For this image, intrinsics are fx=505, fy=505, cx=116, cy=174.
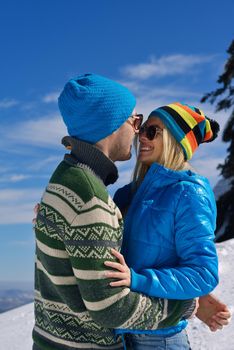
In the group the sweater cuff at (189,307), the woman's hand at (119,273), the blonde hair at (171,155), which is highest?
the blonde hair at (171,155)

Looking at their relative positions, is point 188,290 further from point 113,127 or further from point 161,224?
point 113,127

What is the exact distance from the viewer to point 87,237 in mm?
2109

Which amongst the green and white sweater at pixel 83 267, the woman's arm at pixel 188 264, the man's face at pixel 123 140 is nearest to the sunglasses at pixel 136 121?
the man's face at pixel 123 140

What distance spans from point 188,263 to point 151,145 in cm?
77

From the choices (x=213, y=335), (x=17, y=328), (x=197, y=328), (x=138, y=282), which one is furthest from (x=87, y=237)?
(x=17, y=328)

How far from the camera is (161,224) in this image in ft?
7.70

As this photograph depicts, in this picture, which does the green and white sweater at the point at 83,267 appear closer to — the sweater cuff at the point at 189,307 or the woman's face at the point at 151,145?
the sweater cuff at the point at 189,307

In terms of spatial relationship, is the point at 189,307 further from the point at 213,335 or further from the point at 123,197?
the point at 213,335

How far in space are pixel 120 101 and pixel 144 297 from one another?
913mm

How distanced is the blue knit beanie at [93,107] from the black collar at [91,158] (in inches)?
1.7

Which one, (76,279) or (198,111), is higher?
(198,111)

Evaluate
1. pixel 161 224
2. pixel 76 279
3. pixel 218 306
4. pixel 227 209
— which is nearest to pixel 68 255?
pixel 76 279

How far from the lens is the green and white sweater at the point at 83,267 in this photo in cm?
211

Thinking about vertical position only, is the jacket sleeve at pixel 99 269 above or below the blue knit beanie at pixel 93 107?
below
